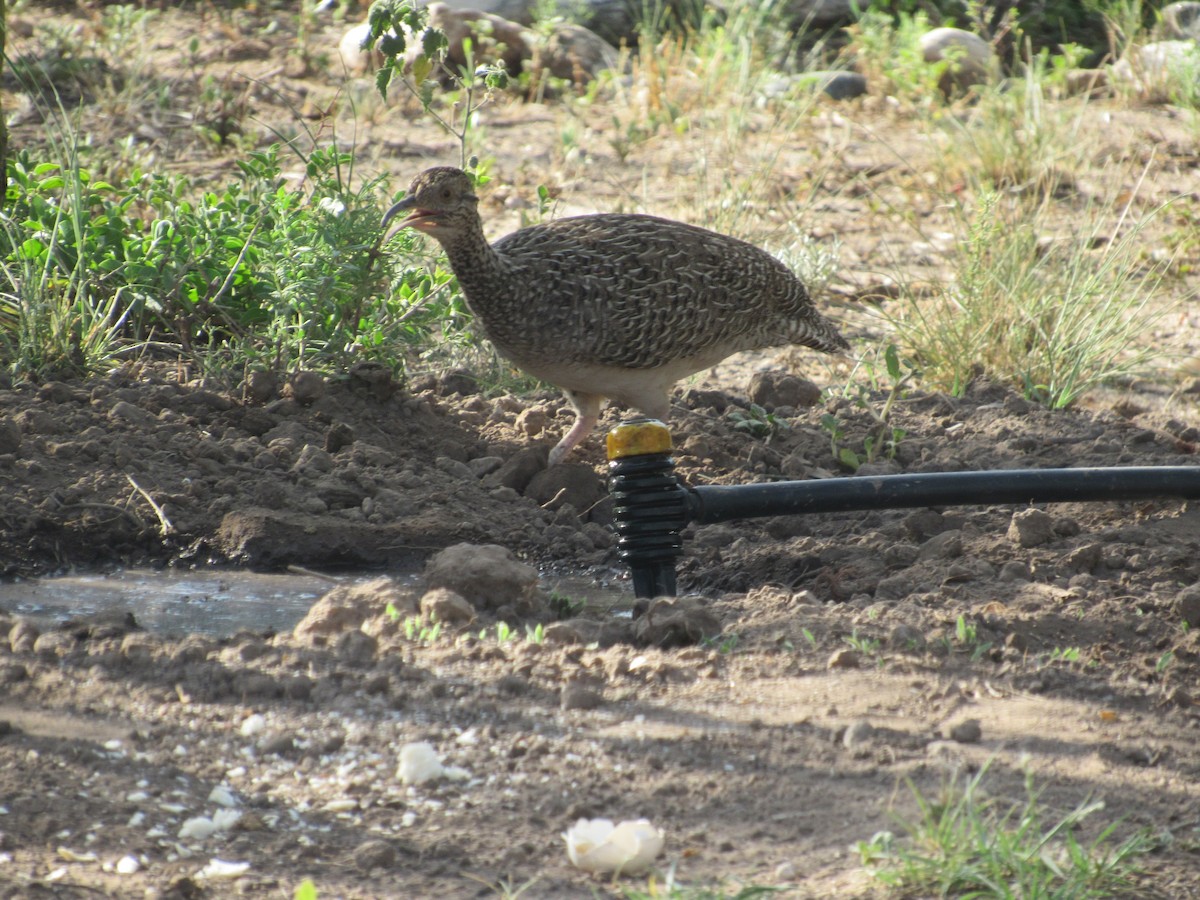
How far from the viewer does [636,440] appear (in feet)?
12.9

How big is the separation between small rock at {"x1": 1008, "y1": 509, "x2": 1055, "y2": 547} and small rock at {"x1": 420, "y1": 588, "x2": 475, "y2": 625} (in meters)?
1.72

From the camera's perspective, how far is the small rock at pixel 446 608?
3.48 metres

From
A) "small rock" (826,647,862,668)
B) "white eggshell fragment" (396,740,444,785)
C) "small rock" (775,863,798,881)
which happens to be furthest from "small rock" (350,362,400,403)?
"small rock" (775,863,798,881)

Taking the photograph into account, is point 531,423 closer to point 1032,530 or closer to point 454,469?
point 454,469

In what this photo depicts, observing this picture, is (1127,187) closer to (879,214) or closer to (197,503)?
(879,214)

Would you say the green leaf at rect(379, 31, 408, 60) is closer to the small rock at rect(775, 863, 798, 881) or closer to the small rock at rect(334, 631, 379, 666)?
the small rock at rect(334, 631, 379, 666)

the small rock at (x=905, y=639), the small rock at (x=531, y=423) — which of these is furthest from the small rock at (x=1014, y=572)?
the small rock at (x=531, y=423)

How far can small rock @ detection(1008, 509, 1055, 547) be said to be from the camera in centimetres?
423

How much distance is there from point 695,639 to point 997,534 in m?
1.35

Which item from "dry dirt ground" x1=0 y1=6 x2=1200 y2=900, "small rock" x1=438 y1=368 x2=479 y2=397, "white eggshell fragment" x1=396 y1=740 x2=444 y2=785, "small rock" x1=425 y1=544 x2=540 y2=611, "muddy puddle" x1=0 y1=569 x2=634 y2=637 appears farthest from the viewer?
"small rock" x1=438 y1=368 x2=479 y2=397

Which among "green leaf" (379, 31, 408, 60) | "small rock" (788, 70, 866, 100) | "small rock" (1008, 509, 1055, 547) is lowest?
"small rock" (1008, 509, 1055, 547)

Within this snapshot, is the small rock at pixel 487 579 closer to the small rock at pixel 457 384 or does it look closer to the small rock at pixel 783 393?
the small rock at pixel 457 384

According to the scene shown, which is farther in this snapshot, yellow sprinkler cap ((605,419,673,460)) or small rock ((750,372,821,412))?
small rock ((750,372,821,412))

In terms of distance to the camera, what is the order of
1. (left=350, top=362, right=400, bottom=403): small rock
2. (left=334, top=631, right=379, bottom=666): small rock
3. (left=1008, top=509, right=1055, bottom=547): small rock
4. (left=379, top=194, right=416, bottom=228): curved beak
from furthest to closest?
(left=350, top=362, right=400, bottom=403): small rock → (left=379, top=194, right=416, bottom=228): curved beak → (left=1008, top=509, right=1055, bottom=547): small rock → (left=334, top=631, right=379, bottom=666): small rock
